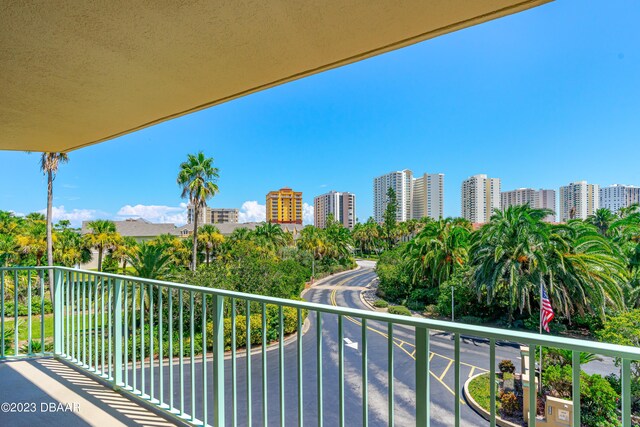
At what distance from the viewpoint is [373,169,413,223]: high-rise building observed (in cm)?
5925

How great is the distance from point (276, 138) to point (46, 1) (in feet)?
147

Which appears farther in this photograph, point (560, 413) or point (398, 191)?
point (398, 191)

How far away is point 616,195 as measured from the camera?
48.4 metres

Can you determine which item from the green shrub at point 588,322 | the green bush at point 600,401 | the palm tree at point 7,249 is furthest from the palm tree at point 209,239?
the green bush at point 600,401

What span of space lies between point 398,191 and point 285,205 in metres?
26.2

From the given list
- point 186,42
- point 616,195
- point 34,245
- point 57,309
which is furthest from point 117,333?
point 616,195

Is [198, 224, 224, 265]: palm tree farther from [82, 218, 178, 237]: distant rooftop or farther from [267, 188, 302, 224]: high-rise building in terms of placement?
[267, 188, 302, 224]: high-rise building

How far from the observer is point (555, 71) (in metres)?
32.2

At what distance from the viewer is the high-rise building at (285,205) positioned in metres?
72.4

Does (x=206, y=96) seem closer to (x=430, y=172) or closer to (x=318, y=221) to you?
(x=430, y=172)

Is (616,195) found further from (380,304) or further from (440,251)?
(380,304)

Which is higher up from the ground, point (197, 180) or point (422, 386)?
point (197, 180)

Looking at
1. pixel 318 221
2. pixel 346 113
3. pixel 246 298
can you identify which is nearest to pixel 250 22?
pixel 246 298

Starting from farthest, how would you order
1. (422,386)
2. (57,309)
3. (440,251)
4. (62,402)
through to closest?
(440,251) → (57,309) → (62,402) → (422,386)
